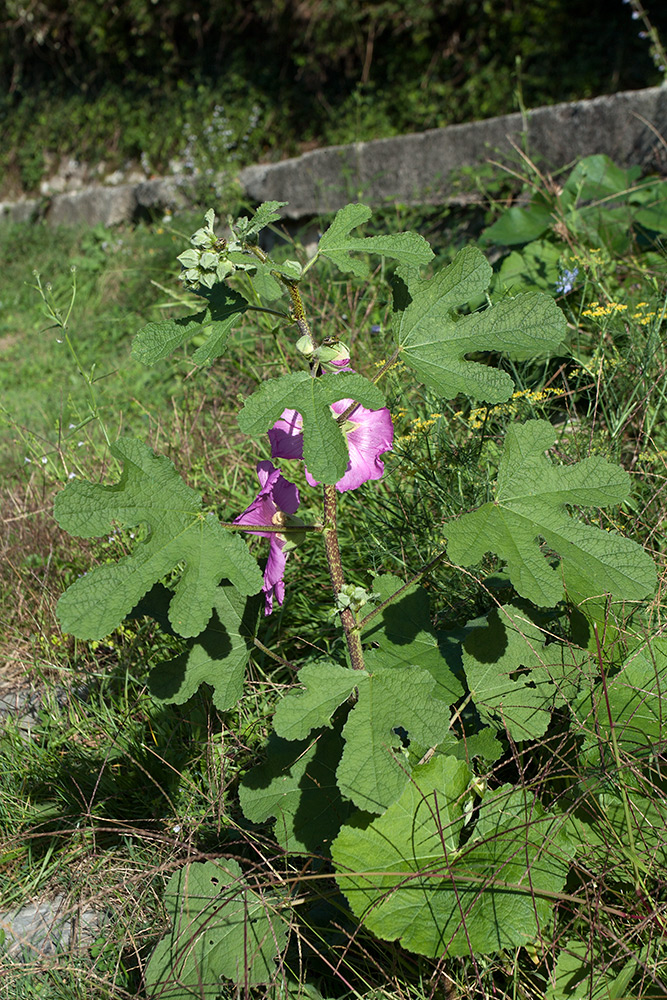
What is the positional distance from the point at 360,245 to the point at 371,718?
26.9 inches

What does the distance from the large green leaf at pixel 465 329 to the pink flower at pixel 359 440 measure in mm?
129

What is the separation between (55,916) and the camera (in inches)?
58.5

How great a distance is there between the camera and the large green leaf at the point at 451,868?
3.53 ft

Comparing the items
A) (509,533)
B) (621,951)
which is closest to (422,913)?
(621,951)

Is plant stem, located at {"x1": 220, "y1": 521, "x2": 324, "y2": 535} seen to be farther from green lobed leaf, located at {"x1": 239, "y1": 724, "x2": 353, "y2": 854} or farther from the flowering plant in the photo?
green lobed leaf, located at {"x1": 239, "y1": 724, "x2": 353, "y2": 854}

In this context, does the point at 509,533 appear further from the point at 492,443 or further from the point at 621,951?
the point at 492,443

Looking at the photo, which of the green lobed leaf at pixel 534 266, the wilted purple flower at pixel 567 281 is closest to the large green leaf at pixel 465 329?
the wilted purple flower at pixel 567 281

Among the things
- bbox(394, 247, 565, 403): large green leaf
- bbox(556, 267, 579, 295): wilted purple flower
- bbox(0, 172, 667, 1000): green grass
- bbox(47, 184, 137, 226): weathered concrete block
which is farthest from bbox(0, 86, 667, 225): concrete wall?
bbox(394, 247, 565, 403): large green leaf

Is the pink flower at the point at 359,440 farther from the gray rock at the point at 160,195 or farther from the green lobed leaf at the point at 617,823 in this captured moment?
the gray rock at the point at 160,195

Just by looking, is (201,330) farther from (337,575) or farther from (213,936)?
(213,936)

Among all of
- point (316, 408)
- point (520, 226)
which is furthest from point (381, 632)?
point (520, 226)

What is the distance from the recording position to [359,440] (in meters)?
1.23

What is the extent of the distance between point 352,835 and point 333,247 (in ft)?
2.91

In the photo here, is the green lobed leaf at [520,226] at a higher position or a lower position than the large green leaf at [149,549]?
lower
